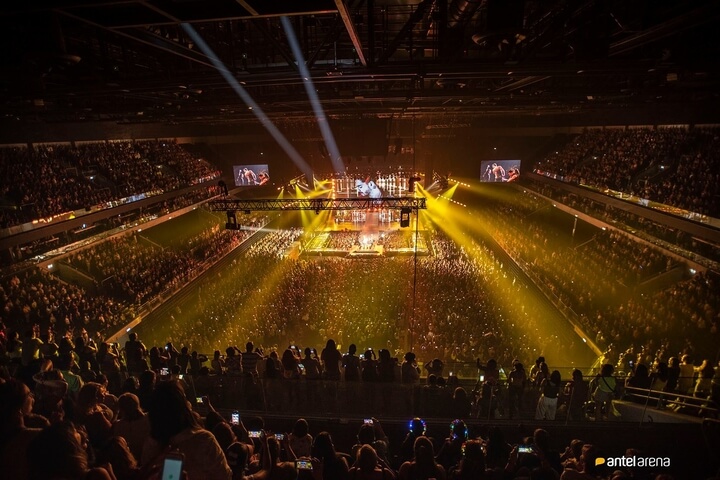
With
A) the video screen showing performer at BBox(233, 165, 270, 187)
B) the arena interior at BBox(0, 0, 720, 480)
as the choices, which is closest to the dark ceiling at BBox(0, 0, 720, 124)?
the arena interior at BBox(0, 0, 720, 480)

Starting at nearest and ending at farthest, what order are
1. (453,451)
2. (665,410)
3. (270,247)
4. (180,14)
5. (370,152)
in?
(180,14)
(453,451)
(665,410)
(370,152)
(270,247)

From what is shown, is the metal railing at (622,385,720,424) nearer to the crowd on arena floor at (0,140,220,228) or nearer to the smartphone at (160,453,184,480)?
the smartphone at (160,453,184,480)

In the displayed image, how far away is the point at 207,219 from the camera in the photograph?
27.9m

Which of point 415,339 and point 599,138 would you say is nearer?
point 415,339

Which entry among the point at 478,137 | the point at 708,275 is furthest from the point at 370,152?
the point at 478,137

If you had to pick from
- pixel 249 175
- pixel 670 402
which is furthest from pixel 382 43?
pixel 249 175

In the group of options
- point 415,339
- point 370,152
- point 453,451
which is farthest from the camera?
point 370,152

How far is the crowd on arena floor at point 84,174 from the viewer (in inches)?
587

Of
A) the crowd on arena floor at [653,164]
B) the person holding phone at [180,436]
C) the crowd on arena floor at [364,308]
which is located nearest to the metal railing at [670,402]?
the crowd on arena floor at [364,308]

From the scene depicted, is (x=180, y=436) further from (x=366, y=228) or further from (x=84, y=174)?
(x=366, y=228)

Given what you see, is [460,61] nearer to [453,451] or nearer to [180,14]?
[180,14]

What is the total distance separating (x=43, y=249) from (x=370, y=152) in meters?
13.2

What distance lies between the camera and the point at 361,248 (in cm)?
2352

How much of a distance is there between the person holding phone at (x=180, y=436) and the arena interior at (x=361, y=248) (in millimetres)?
14
